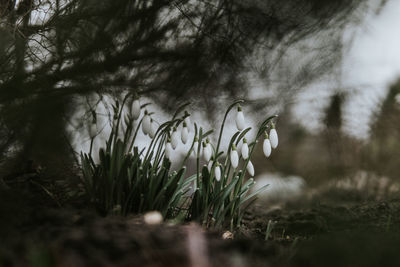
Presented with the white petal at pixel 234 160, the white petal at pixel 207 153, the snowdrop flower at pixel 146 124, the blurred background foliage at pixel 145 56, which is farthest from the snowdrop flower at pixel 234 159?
the blurred background foliage at pixel 145 56

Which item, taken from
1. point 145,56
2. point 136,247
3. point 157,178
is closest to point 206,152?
point 157,178

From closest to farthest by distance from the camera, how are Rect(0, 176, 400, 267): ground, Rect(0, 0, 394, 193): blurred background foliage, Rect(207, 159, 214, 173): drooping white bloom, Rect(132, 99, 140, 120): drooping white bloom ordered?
Rect(0, 176, 400, 267): ground → Rect(132, 99, 140, 120): drooping white bloom → Rect(207, 159, 214, 173): drooping white bloom → Rect(0, 0, 394, 193): blurred background foliage

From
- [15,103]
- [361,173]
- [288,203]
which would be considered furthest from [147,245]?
[361,173]

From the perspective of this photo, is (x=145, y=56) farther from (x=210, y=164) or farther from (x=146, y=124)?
(x=210, y=164)

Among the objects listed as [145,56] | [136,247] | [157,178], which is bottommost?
[136,247]

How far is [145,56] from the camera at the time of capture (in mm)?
2371

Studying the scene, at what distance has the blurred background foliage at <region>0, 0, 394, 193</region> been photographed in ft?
7.25

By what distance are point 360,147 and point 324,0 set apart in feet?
4.85

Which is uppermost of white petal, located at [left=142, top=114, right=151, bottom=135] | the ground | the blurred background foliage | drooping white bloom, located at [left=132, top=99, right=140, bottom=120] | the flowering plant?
the blurred background foliage

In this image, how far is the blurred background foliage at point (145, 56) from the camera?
2.21 meters

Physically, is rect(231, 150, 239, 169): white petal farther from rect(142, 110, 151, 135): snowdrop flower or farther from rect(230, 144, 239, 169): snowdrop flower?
rect(142, 110, 151, 135): snowdrop flower

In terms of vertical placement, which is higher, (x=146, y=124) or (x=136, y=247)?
(x=146, y=124)

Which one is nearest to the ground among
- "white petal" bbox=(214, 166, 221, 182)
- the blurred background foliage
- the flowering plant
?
the flowering plant

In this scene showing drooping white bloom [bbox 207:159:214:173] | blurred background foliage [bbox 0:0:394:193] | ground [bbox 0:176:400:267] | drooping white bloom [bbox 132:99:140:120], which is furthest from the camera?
blurred background foliage [bbox 0:0:394:193]
